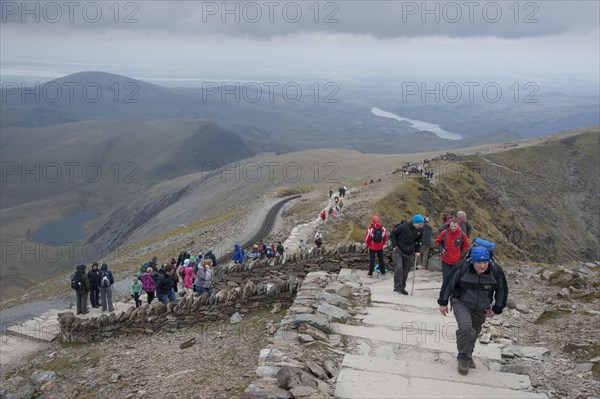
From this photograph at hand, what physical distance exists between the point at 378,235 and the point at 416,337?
515 cm

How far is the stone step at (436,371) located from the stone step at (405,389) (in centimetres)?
17

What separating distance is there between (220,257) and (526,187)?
213 feet

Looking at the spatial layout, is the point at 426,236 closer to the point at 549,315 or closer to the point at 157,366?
the point at 549,315

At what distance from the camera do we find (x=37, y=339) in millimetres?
20812

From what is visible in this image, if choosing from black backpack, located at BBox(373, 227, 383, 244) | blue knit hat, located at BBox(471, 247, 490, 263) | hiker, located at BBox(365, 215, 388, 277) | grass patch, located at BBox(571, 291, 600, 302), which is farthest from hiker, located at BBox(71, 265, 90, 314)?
grass patch, located at BBox(571, 291, 600, 302)

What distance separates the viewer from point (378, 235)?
638 inches

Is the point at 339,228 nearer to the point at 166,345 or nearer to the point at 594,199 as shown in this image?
the point at 166,345

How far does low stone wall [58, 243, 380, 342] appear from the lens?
15.7 meters

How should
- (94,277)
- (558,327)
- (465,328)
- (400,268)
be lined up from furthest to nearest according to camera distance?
(94,277) < (400,268) < (558,327) < (465,328)

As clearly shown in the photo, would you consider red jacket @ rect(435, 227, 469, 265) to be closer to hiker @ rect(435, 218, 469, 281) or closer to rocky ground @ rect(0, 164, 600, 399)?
hiker @ rect(435, 218, 469, 281)

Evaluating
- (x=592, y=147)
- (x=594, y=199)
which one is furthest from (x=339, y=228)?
(x=592, y=147)

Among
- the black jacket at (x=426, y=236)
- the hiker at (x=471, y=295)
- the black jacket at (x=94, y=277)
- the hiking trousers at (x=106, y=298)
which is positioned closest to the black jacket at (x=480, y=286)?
the hiker at (x=471, y=295)

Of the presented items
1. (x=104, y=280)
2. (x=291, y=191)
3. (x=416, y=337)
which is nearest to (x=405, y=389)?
(x=416, y=337)

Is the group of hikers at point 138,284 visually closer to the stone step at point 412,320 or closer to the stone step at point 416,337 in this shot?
the stone step at point 412,320
